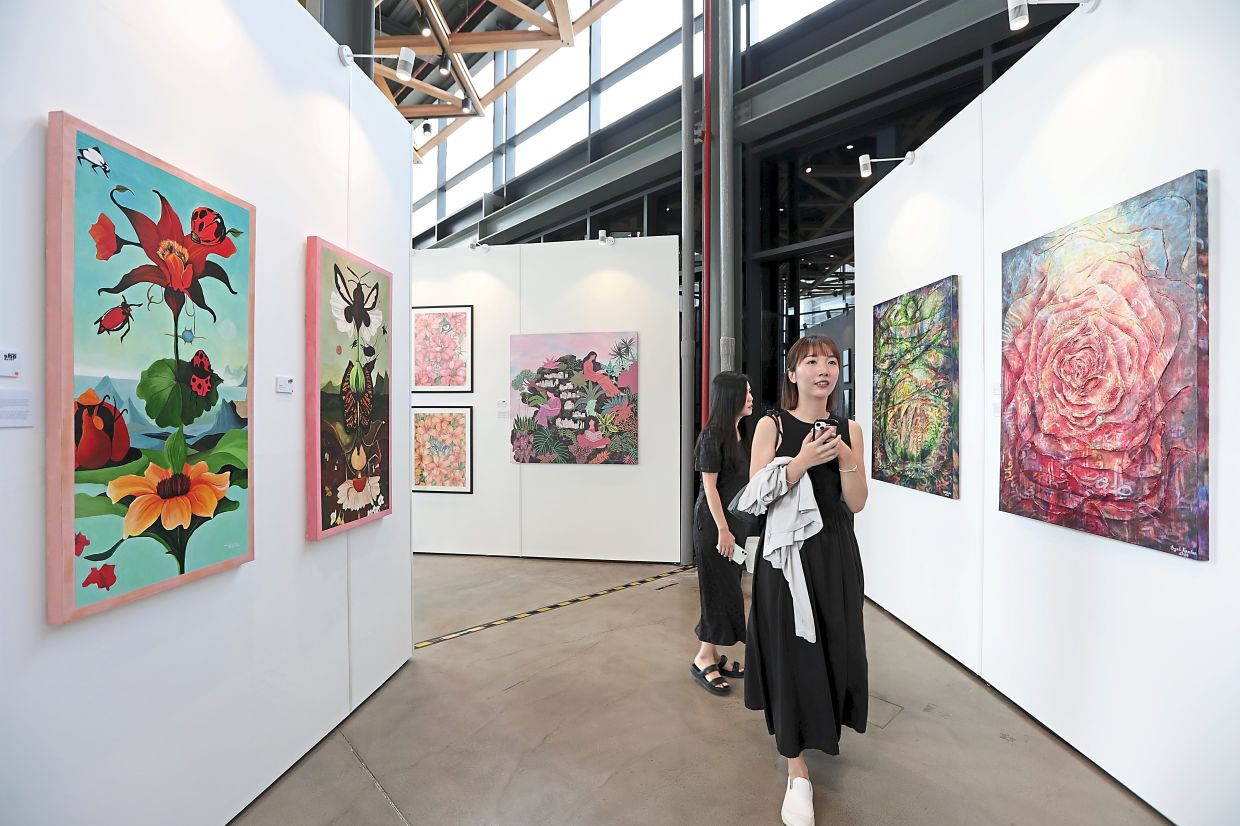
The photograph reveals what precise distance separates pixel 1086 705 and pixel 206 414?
3.64m

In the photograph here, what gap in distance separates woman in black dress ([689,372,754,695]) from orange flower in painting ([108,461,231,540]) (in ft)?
7.21

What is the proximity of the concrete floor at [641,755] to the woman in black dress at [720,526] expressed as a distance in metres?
0.25

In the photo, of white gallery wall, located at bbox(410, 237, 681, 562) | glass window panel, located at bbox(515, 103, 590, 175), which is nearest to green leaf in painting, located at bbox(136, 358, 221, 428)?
white gallery wall, located at bbox(410, 237, 681, 562)

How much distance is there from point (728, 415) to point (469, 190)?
836cm

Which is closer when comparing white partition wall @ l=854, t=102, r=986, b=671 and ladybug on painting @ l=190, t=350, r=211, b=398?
ladybug on painting @ l=190, t=350, r=211, b=398

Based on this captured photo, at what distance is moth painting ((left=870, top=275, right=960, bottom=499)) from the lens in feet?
12.0

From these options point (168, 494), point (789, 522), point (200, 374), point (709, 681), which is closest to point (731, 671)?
point (709, 681)

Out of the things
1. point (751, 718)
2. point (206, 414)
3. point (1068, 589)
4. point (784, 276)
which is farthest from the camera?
point (784, 276)

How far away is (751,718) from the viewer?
304 cm

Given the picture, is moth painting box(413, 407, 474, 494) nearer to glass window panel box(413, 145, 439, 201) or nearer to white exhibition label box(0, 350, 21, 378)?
white exhibition label box(0, 350, 21, 378)

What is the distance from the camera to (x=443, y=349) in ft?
22.0

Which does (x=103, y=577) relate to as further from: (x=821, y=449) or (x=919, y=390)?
(x=919, y=390)

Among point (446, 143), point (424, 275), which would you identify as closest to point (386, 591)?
point (424, 275)

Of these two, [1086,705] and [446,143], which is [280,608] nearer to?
[1086,705]
